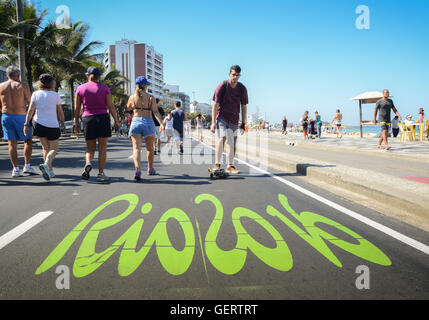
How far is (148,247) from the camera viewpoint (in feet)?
8.93

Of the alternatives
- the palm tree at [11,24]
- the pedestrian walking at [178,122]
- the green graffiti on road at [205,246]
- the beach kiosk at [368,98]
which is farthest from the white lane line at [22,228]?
the beach kiosk at [368,98]

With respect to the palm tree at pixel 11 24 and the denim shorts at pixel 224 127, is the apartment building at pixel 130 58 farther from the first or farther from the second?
the denim shorts at pixel 224 127

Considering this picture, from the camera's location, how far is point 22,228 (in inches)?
126

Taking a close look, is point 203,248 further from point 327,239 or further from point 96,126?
point 96,126

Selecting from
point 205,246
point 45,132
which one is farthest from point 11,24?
point 205,246

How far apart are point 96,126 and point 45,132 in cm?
111

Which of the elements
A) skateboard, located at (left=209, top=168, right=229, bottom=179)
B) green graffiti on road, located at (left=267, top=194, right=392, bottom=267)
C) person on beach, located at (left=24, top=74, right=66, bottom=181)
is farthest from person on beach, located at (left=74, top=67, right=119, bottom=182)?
green graffiti on road, located at (left=267, top=194, right=392, bottom=267)

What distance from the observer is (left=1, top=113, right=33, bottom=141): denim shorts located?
6.20 meters

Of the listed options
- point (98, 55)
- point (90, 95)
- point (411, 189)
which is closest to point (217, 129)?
point (90, 95)

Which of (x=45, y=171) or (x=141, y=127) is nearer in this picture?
(x=45, y=171)

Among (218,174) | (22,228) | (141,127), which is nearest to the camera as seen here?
(22,228)

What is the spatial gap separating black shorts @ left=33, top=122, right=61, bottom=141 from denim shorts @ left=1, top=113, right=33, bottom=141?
46 cm
